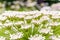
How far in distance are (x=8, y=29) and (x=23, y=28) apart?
77mm

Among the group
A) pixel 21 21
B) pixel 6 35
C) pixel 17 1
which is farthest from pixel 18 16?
pixel 17 1

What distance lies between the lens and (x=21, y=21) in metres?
0.89

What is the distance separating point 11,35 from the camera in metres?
0.77

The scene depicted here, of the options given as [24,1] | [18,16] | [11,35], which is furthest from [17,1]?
[11,35]

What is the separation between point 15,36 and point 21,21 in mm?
153

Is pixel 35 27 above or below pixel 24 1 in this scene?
above

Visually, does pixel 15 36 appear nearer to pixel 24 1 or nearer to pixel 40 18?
pixel 40 18

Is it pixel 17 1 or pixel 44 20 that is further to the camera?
pixel 17 1

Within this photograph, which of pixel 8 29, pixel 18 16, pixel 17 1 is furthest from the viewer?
pixel 17 1

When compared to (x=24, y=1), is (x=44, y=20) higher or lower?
higher

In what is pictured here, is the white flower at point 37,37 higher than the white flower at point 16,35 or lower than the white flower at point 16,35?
lower

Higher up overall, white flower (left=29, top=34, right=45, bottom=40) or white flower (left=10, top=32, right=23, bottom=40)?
white flower (left=10, top=32, right=23, bottom=40)

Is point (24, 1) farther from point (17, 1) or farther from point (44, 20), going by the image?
point (44, 20)

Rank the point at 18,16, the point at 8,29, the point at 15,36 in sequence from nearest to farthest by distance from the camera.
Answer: the point at 15,36 → the point at 8,29 → the point at 18,16
